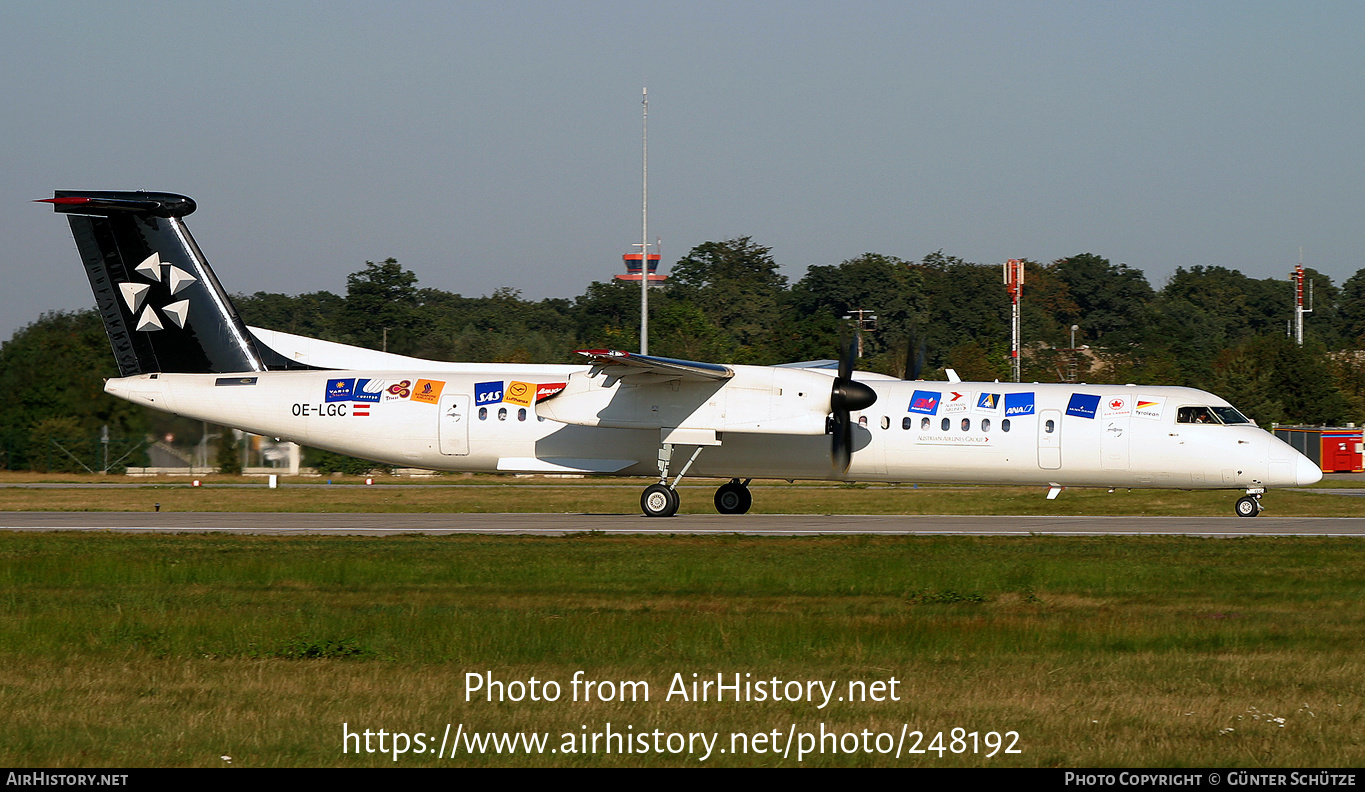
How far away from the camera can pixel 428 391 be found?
982 inches

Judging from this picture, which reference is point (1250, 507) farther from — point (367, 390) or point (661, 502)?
point (367, 390)

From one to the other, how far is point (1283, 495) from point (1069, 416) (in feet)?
36.6

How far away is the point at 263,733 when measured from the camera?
7555 millimetres

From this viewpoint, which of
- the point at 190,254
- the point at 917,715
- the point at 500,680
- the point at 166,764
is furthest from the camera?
the point at 190,254

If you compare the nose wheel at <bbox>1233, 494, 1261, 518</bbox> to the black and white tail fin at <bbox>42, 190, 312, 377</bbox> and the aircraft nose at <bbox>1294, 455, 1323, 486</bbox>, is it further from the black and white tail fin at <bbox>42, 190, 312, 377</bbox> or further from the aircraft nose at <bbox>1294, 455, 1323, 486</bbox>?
the black and white tail fin at <bbox>42, 190, 312, 377</bbox>

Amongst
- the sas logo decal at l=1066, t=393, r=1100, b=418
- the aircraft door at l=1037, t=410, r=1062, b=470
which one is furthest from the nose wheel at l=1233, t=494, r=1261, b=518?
the aircraft door at l=1037, t=410, r=1062, b=470

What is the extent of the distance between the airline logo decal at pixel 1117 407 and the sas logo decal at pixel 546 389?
10.4m

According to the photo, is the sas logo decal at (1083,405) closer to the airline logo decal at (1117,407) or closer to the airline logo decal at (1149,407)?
the airline logo decal at (1117,407)

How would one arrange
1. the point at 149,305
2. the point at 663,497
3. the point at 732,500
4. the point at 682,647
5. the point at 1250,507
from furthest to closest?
the point at 732,500, the point at 149,305, the point at 1250,507, the point at 663,497, the point at 682,647

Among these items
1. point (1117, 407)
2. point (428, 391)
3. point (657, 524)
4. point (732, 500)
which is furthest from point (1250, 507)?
point (428, 391)

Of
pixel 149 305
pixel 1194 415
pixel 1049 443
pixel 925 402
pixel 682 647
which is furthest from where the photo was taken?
pixel 149 305

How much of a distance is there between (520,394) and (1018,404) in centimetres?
970

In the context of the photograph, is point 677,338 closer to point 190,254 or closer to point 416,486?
point 416,486

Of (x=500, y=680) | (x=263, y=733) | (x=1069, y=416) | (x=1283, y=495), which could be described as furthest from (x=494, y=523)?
(x=1283, y=495)
